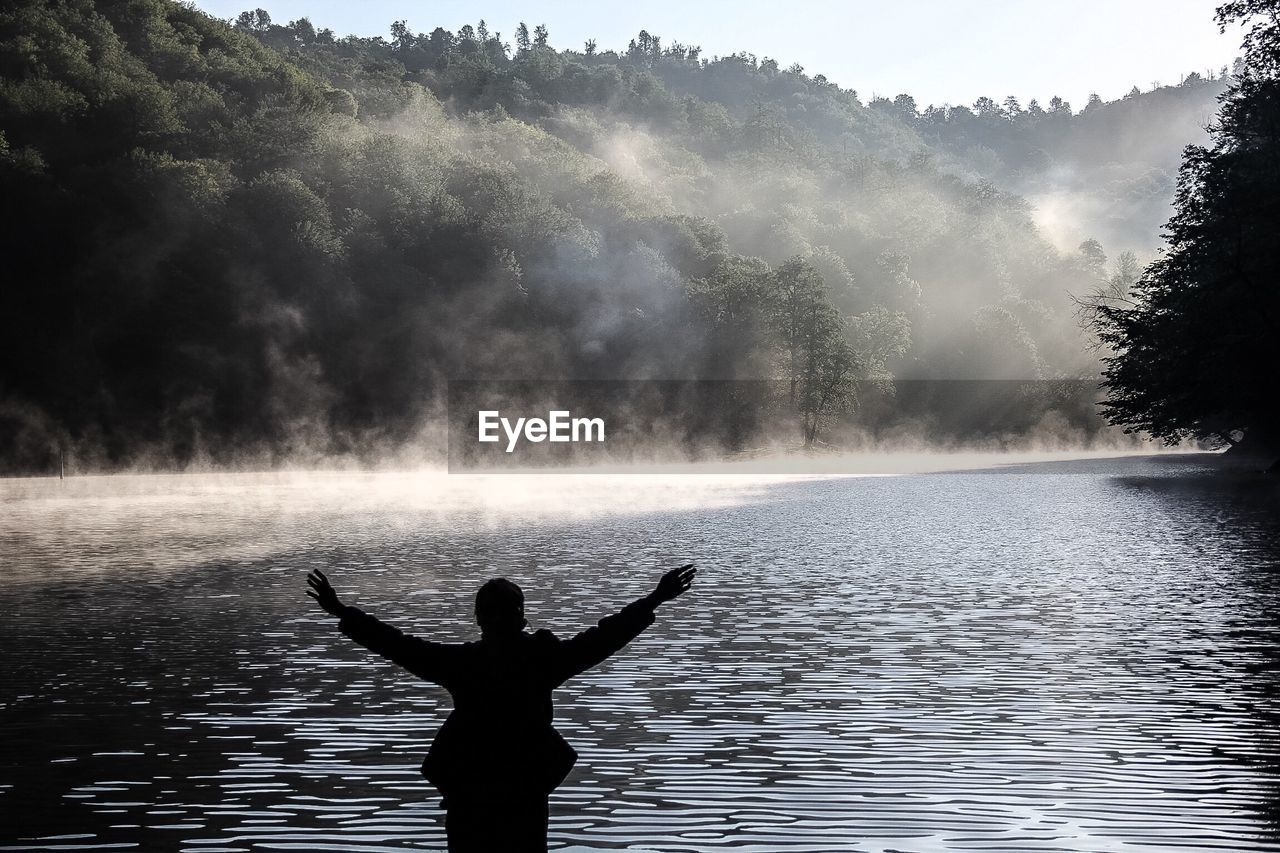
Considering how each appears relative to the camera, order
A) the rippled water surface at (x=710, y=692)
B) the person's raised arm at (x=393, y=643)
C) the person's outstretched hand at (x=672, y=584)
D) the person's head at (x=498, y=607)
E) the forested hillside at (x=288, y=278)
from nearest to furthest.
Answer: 1. the person's head at (x=498, y=607)
2. the person's raised arm at (x=393, y=643)
3. the person's outstretched hand at (x=672, y=584)
4. the rippled water surface at (x=710, y=692)
5. the forested hillside at (x=288, y=278)

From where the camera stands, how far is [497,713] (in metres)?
6.39

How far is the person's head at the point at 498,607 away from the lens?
628 cm

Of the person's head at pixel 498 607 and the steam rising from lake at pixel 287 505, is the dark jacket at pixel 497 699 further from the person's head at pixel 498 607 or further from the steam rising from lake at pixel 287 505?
the steam rising from lake at pixel 287 505

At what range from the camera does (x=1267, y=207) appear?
45125 mm

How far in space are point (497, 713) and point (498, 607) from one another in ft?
1.48

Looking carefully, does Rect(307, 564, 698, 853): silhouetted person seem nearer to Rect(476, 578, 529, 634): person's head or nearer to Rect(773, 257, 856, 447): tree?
Rect(476, 578, 529, 634): person's head

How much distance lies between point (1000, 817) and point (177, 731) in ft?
21.8

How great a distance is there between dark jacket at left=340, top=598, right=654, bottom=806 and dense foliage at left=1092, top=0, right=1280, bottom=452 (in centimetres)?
4220

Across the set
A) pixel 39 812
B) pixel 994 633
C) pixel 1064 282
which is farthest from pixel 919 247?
pixel 39 812

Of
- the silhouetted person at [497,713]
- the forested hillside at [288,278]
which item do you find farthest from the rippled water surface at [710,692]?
the forested hillside at [288,278]

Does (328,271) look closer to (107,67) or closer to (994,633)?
(107,67)

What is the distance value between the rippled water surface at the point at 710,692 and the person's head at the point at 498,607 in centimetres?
308

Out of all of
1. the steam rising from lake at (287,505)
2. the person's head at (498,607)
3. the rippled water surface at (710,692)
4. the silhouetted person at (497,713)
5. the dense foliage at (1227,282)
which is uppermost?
the dense foliage at (1227,282)

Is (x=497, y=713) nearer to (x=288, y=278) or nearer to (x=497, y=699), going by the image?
(x=497, y=699)
